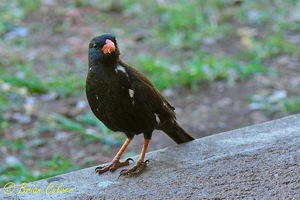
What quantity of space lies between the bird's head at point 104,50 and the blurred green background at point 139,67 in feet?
5.69

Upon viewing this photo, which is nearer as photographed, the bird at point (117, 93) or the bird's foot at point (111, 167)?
the bird at point (117, 93)

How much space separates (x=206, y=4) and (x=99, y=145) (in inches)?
140

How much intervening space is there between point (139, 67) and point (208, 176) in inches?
150

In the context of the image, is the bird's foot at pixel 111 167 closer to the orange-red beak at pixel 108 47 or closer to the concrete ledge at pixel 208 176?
the concrete ledge at pixel 208 176

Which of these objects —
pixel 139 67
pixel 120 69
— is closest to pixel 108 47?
pixel 120 69

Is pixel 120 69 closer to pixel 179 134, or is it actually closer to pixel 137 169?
pixel 137 169

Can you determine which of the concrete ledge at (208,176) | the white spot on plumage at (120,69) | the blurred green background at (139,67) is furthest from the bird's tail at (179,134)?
the blurred green background at (139,67)

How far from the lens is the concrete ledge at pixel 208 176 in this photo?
10.7ft

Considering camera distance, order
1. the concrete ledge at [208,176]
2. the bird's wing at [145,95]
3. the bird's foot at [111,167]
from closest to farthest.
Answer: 1. the concrete ledge at [208,176]
2. the bird's wing at [145,95]
3. the bird's foot at [111,167]

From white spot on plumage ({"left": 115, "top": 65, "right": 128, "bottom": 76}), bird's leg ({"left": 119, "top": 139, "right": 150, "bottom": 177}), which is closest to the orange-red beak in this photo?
white spot on plumage ({"left": 115, "top": 65, "right": 128, "bottom": 76})

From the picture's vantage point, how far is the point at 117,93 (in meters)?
3.39

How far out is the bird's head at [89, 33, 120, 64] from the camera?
338 centimetres

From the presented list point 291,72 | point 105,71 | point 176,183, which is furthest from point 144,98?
point 291,72

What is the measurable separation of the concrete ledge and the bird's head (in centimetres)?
66
